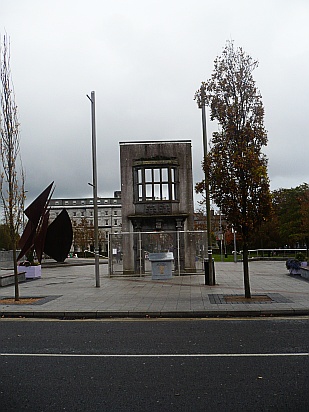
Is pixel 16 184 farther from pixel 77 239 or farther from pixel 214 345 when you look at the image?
pixel 77 239

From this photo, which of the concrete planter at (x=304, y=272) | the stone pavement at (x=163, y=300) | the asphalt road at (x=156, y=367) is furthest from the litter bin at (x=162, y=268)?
the asphalt road at (x=156, y=367)

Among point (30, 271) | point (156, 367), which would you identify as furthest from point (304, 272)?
point (156, 367)

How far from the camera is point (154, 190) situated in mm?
28266

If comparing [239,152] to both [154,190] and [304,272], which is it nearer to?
[304,272]

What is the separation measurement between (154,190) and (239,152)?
43.0 feet

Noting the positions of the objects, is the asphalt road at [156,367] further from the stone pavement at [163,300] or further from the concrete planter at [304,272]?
the concrete planter at [304,272]

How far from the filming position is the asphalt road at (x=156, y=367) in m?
5.85

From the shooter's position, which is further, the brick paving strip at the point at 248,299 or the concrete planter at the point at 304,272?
the concrete planter at the point at 304,272

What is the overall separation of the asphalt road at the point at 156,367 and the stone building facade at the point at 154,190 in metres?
16.1

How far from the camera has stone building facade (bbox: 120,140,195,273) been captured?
91.5 ft

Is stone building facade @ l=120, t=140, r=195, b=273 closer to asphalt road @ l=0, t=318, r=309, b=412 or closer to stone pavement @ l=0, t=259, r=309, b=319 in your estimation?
stone pavement @ l=0, t=259, r=309, b=319

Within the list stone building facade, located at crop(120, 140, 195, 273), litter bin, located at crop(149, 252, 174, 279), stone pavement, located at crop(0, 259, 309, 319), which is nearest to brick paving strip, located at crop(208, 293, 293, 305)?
stone pavement, located at crop(0, 259, 309, 319)

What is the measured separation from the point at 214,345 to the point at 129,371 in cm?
229

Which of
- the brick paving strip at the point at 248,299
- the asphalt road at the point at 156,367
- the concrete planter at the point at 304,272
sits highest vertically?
the concrete planter at the point at 304,272
